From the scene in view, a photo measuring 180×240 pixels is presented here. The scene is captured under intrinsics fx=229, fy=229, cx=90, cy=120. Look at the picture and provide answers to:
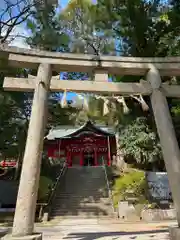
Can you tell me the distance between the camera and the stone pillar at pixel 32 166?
12.4 ft

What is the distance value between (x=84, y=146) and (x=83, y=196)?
9.30m

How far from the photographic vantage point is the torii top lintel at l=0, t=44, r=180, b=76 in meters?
5.00

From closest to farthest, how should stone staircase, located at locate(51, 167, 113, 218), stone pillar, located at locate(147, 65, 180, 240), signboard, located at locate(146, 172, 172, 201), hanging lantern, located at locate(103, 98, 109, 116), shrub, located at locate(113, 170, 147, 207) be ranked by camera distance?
stone pillar, located at locate(147, 65, 180, 240) → hanging lantern, located at locate(103, 98, 109, 116) → shrub, located at locate(113, 170, 147, 207) → stone staircase, located at locate(51, 167, 113, 218) → signboard, located at locate(146, 172, 172, 201)

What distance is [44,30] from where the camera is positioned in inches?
490

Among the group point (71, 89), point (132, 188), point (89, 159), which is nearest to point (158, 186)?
point (132, 188)

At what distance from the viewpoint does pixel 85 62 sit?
207 inches

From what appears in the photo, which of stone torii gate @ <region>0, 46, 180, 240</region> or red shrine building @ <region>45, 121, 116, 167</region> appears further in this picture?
red shrine building @ <region>45, 121, 116, 167</region>

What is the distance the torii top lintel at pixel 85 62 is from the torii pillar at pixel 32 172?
458mm

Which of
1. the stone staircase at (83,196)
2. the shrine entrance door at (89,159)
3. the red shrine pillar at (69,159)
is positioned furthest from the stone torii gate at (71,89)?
the shrine entrance door at (89,159)

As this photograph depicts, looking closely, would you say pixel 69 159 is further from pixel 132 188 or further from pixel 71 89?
pixel 71 89

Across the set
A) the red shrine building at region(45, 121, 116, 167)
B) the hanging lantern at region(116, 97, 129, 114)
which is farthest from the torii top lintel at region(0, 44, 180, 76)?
the red shrine building at region(45, 121, 116, 167)

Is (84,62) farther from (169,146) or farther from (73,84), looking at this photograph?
(169,146)

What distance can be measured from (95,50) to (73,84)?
9548mm

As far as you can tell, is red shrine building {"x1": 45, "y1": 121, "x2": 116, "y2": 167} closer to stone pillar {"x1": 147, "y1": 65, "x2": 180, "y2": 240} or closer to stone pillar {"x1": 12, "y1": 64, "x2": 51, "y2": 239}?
stone pillar {"x1": 147, "y1": 65, "x2": 180, "y2": 240}
